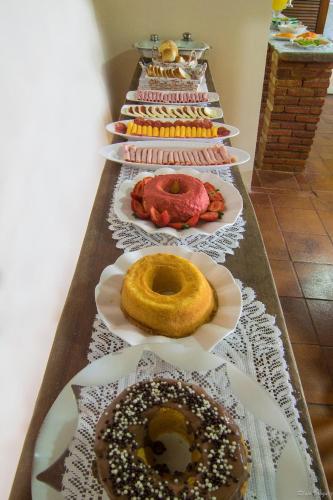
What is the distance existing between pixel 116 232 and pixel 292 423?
50 cm

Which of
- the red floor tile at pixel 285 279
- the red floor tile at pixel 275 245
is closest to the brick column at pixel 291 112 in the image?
the red floor tile at pixel 275 245

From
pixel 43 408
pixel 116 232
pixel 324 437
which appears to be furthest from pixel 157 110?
pixel 324 437

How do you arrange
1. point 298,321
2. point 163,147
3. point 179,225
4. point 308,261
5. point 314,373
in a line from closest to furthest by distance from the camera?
point 179,225, point 163,147, point 314,373, point 298,321, point 308,261

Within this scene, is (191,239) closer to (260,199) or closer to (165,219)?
(165,219)

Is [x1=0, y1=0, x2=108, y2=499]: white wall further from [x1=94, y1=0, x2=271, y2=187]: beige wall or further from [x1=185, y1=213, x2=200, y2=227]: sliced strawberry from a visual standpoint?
[x1=94, y1=0, x2=271, y2=187]: beige wall

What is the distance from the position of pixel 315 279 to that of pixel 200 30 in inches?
52.8

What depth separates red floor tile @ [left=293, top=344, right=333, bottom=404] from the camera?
1290mm

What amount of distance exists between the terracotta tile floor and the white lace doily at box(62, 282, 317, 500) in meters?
0.73

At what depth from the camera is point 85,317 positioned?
659 mm

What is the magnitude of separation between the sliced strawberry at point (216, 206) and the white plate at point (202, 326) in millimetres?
152

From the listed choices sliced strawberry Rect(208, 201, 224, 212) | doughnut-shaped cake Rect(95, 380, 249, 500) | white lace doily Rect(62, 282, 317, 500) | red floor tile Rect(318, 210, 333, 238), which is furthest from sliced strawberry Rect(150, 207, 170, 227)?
red floor tile Rect(318, 210, 333, 238)

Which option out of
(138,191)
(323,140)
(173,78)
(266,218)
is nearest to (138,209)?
(138,191)

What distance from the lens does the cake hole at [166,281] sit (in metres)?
0.66

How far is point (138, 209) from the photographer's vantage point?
0.84 metres
